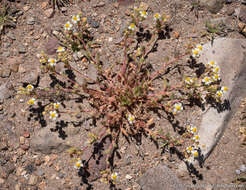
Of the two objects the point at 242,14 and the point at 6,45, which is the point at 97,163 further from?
the point at 242,14

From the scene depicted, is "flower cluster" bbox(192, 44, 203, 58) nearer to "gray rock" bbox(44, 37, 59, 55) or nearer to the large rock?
the large rock

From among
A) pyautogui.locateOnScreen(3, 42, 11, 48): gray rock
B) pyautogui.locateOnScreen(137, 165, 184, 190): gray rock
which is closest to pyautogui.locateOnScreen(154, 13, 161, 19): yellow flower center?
pyautogui.locateOnScreen(137, 165, 184, 190): gray rock

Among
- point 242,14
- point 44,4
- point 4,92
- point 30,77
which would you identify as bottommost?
point 4,92

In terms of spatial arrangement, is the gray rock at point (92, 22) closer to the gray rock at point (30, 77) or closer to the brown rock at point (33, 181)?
the gray rock at point (30, 77)

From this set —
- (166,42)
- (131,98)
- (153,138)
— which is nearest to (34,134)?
(131,98)

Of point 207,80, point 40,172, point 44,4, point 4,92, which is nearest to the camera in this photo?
point 207,80

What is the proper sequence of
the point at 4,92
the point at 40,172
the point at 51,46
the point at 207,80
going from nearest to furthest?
the point at 207,80 → the point at 40,172 → the point at 4,92 → the point at 51,46

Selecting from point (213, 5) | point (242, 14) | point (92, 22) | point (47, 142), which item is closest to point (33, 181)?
point (47, 142)
